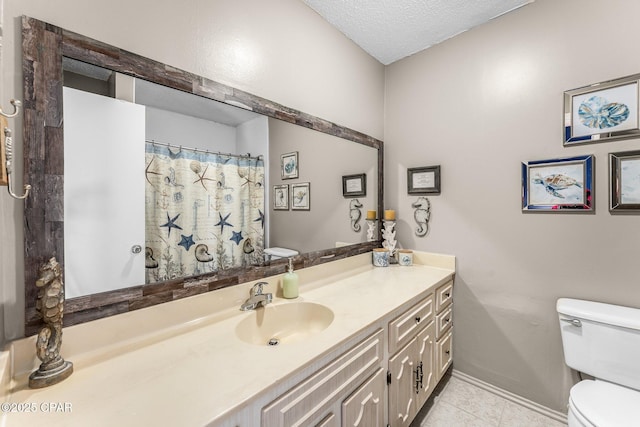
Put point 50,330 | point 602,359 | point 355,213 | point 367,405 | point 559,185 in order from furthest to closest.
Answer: point 355,213 → point 559,185 → point 602,359 → point 367,405 → point 50,330

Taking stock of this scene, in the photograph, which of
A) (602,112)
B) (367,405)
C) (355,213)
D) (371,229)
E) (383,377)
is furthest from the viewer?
(371,229)

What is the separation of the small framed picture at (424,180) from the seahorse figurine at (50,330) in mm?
2005

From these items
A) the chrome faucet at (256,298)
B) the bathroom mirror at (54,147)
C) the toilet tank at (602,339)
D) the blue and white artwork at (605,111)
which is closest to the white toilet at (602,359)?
the toilet tank at (602,339)

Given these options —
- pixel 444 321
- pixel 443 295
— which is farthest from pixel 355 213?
pixel 444 321

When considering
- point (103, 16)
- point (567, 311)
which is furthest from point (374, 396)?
point (103, 16)

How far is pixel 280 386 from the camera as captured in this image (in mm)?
725

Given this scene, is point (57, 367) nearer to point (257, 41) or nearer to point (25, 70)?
point (25, 70)

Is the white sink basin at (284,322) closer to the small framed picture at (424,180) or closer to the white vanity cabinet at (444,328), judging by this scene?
the white vanity cabinet at (444,328)

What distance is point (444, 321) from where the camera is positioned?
1774 millimetres

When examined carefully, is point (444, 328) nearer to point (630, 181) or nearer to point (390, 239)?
point (390, 239)

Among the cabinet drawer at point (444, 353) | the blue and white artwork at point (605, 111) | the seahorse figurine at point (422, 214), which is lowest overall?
the cabinet drawer at point (444, 353)

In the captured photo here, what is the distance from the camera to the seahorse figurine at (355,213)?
1.91 m

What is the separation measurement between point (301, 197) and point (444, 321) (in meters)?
1.29

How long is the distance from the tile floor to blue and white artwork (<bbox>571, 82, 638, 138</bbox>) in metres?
1.66
